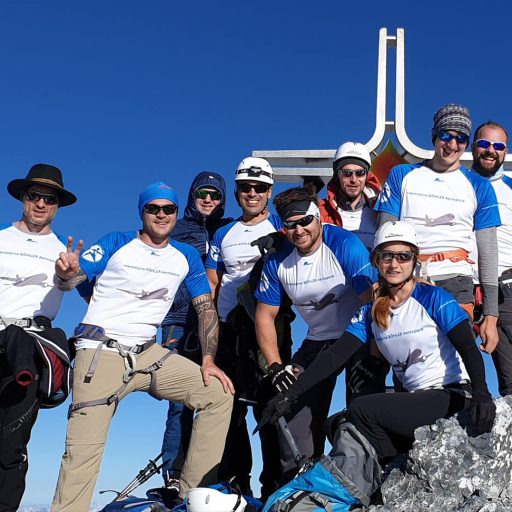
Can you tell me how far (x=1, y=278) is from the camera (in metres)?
7.52

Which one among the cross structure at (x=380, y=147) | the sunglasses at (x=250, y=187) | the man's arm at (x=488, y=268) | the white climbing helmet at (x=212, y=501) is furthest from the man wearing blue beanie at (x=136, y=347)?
the cross structure at (x=380, y=147)

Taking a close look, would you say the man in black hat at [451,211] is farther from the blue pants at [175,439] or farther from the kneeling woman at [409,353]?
the blue pants at [175,439]

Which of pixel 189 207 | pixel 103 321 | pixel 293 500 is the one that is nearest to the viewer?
pixel 293 500

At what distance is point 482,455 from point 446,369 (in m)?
0.84

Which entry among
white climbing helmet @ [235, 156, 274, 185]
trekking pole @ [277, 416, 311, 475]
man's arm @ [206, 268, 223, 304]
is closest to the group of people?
trekking pole @ [277, 416, 311, 475]

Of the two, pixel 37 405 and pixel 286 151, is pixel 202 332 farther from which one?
pixel 286 151

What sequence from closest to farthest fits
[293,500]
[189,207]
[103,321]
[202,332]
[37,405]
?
[293,500]
[37,405]
[103,321]
[202,332]
[189,207]

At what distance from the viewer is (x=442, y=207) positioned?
7746 millimetres

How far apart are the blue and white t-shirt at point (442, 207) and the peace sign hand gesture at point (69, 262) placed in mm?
3330

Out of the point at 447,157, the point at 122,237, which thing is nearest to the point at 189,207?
the point at 122,237

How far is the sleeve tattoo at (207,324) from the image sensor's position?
8.20m

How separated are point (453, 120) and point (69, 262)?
4.40 m

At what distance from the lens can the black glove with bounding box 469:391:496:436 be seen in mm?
6047

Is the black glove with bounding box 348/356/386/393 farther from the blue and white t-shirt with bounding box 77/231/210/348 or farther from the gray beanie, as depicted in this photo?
the gray beanie
